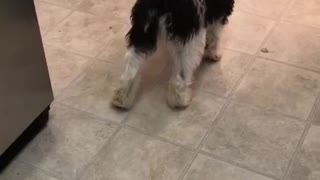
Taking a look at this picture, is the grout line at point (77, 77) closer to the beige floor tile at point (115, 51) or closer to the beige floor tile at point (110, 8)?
the beige floor tile at point (115, 51)

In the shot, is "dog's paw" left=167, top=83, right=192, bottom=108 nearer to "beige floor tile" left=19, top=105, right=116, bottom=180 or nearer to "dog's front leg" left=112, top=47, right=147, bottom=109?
"dog's front leg" left=112, top=47, right=147, bottom=109

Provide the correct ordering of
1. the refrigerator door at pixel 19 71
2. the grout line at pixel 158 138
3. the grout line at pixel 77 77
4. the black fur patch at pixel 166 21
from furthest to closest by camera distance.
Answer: the grout line at pixel 77 77 → the grout line at pixel 158 138 → the black fur patch at pixel 166 21 → the refrigerator door at pixel 19 71

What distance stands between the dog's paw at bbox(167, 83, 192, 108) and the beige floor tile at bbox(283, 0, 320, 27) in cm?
77

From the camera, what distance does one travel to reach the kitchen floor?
66.9 inches

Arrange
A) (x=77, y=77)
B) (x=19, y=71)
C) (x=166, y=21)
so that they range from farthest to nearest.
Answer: (x=77, y=77) → (x=166, y=21) → (x=19, y=71)

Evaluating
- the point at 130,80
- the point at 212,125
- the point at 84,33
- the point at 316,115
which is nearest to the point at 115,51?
the point at 84,33

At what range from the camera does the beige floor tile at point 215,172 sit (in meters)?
1.66

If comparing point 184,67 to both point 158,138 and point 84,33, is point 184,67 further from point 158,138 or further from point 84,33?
point 84,33

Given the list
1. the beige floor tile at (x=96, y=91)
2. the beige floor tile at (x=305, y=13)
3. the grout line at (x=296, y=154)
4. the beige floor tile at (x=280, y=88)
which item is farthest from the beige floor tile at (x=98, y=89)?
Result: the beige floor tile at (x=305, y=13)

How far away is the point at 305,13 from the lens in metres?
2.43

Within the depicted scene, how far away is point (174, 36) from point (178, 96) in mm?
263

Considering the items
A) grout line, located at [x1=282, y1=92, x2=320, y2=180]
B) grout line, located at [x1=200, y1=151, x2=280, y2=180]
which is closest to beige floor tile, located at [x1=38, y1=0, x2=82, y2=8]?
grout line, located at [x1=200, y1=151, x2=280, y2=180]

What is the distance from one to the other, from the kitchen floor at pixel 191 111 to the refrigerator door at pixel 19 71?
0.14 meters

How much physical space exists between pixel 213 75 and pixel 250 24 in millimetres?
427
